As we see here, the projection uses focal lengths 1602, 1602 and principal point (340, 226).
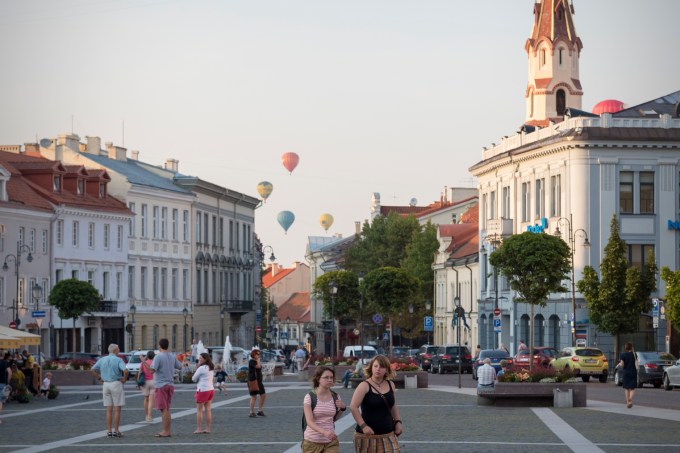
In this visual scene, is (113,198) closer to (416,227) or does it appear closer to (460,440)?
(416,227)

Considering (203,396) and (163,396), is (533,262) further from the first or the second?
(163,396)

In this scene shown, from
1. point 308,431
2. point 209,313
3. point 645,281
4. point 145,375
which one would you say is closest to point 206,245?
point 209,313

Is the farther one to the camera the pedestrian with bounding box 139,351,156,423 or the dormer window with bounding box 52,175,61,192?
the dormer window with bounding box 52,175,61,192

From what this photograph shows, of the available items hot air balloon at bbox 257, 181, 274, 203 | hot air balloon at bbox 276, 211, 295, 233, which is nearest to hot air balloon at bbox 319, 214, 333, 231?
hot air balloon at bbox 276, 211, 295, 233

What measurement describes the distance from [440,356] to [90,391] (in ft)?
87.7

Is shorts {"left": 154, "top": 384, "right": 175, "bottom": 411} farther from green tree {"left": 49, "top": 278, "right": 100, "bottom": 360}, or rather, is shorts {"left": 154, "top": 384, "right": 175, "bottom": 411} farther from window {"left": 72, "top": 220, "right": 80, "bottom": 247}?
window {"left": 72, "top": 220, "right": 80, "bottom": 247}

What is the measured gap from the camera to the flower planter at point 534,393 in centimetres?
3934

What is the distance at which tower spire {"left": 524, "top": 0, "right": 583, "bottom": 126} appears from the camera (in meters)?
106

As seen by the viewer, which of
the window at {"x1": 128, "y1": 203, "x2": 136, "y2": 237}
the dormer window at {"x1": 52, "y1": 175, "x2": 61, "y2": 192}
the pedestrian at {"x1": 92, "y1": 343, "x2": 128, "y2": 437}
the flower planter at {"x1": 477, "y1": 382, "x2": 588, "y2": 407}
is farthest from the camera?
the window at {"x1": 128, "y1": 203, "x2": 136, "y2": 237}

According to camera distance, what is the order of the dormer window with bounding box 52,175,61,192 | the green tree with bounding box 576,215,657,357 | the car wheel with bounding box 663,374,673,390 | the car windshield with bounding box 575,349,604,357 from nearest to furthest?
the car wheel with bounding box 663,374,673,390
the car windshield with bounding box 575,349,604,357
the green tree with bounding box 576,215,657,357
the dormer window with bounding box 52,175,61,192

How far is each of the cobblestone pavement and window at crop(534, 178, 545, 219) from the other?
132ft

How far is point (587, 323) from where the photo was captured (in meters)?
76.5

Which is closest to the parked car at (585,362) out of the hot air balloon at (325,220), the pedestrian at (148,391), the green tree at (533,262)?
the green tree at (533,262)

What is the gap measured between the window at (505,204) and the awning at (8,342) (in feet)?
162
